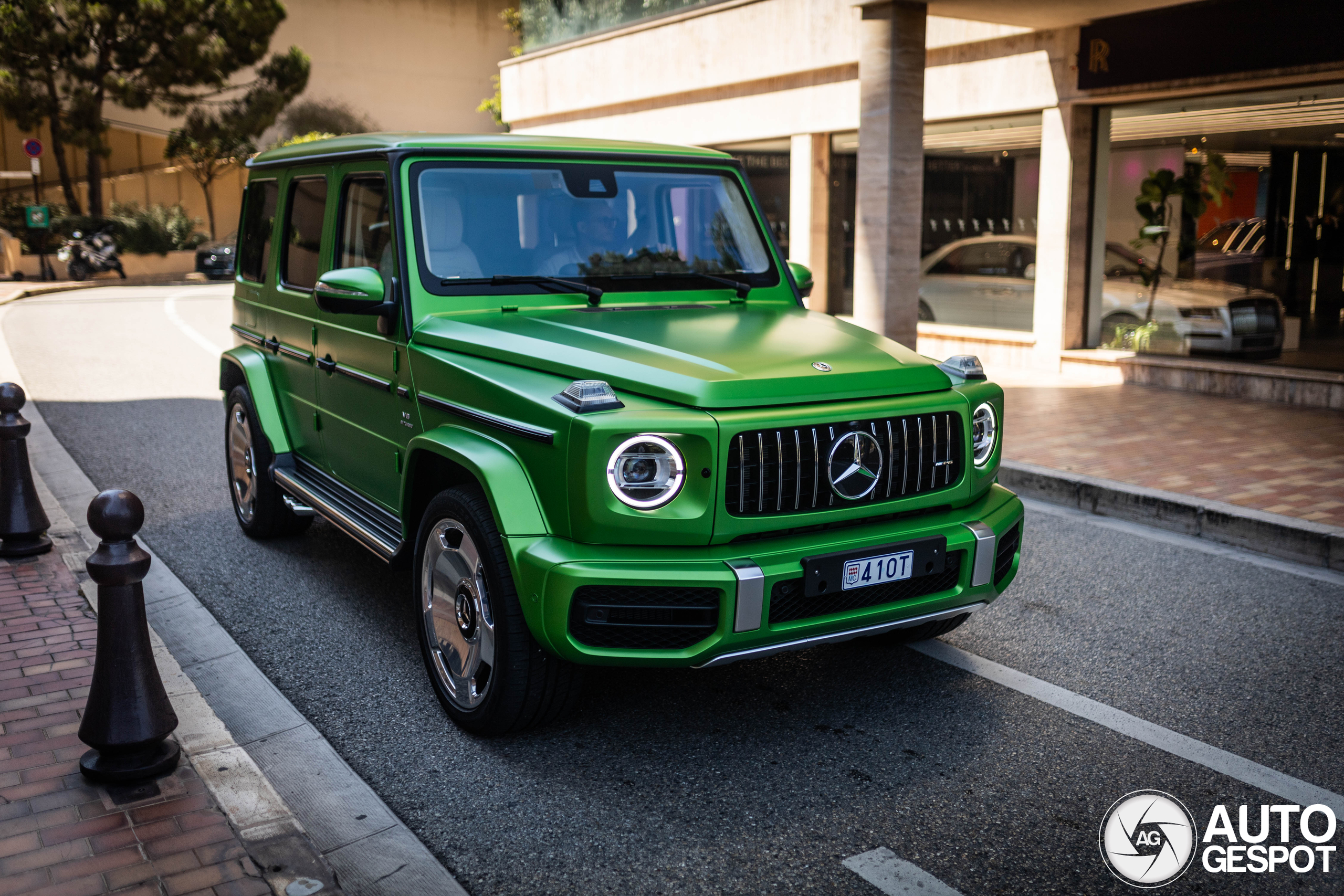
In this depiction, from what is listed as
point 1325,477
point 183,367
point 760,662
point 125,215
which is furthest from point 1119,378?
point 125,215

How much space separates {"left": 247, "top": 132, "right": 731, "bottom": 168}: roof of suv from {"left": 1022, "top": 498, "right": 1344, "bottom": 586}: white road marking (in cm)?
318

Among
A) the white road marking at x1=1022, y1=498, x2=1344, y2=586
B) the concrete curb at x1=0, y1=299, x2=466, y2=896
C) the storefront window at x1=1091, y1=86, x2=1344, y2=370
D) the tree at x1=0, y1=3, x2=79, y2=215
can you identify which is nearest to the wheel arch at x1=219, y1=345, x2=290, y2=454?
the concrete curb at x1=0, y1=299, x2=466, y2=896

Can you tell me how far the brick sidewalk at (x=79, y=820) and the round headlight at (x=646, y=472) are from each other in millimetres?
1449

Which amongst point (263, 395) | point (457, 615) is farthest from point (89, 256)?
point (457, 615)

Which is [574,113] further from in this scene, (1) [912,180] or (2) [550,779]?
(2) [550,779]

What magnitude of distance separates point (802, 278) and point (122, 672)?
3.25 metres

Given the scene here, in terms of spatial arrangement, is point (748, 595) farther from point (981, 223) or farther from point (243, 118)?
point (243, 118)

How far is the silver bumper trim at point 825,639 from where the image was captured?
138 inches

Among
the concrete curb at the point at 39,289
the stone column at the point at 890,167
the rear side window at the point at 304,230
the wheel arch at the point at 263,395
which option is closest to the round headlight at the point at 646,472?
the rear side window at the point at 304,230

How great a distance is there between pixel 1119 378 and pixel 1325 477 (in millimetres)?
5041

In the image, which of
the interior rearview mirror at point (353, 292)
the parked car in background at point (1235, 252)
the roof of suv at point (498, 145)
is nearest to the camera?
the interior rearview mirror at point (353, 292)

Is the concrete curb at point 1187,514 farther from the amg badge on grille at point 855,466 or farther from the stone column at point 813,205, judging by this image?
the stone column at point 813,205

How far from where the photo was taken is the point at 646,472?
3.48 metres

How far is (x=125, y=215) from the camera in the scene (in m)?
38.7
